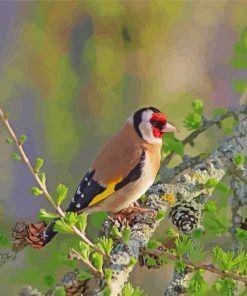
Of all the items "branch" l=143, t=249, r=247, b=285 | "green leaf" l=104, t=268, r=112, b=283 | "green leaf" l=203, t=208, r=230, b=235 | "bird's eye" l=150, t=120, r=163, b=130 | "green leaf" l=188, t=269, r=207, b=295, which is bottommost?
"green leaf" l=188, t=269, r=207, b=295

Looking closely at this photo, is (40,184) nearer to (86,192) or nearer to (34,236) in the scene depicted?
(34,236)

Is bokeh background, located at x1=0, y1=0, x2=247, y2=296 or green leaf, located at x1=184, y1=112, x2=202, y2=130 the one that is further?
bokeh background, located at x1=0, y1=0, x2=247, y2=296

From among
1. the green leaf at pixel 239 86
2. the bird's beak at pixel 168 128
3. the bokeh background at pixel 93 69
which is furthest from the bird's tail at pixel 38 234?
the bokeh background at pixel 93 69

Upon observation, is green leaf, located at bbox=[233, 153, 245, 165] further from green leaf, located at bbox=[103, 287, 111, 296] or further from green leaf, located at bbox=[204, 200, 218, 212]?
green leaf, located at bbox=[103, 287, 111, 296]

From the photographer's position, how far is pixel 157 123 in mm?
985

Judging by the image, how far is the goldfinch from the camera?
921mm

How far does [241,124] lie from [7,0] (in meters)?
1.70

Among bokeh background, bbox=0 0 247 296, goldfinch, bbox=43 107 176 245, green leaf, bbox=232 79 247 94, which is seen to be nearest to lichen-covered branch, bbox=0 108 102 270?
goldfinch, bbox=43 107 176 245

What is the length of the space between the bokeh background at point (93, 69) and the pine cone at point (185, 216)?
1373mm

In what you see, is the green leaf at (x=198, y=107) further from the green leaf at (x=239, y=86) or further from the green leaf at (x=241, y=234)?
the green leaf at (x=241, y=234)

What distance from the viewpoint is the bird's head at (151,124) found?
981mm

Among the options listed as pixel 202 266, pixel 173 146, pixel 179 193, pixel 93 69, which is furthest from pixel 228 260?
pixel 93 69

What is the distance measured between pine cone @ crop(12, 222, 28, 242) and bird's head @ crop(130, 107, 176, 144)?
0.80 ft

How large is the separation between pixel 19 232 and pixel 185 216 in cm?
15
